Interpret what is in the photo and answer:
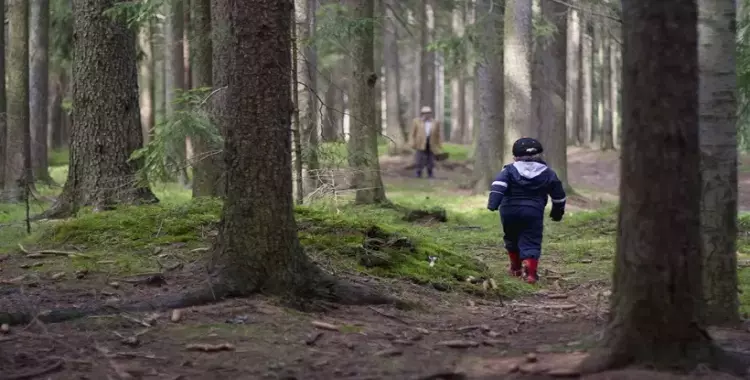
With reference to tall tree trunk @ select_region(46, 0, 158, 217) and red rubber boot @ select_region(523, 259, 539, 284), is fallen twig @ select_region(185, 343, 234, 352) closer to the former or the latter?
red rubber boot @ select_region(523, 259, 539, 284)

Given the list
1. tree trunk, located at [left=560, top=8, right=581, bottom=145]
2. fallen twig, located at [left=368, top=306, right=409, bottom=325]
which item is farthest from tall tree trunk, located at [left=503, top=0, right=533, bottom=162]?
tree trunk, located at [left=560, top=8, right=581, bottom=145]

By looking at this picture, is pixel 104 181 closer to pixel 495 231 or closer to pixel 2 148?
pixel 495 231

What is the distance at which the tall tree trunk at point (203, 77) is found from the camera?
1230 centimetres

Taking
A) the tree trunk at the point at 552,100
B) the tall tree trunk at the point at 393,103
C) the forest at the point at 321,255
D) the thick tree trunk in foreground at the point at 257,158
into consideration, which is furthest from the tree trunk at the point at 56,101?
the thick tree trunk in foreground at the point at 257,158

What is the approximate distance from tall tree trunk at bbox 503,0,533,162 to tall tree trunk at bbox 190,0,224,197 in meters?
6.66

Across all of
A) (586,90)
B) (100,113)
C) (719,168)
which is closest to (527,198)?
(719,168)

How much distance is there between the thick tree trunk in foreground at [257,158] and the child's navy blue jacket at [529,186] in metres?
3.54

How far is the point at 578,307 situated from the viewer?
336 inches

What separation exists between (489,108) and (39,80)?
10626 millimetres

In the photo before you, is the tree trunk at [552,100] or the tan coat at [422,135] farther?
the tan coat at [422,135]

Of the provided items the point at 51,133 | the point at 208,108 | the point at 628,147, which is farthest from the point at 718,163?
the point at 51,133

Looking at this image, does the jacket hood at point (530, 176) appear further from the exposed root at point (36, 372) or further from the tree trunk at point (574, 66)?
the tree trunk at point (574, 66)

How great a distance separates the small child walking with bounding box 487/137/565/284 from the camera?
32.5ft

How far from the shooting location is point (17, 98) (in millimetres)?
18516
